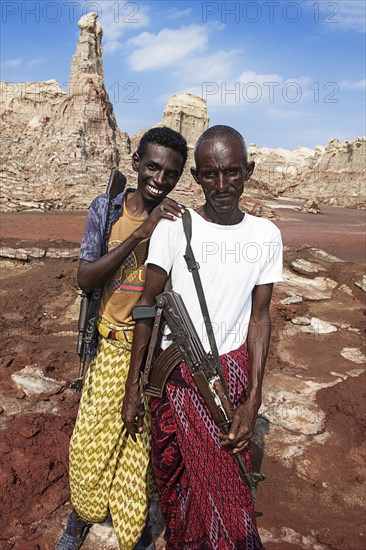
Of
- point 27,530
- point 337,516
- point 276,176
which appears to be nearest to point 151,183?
point 27,530

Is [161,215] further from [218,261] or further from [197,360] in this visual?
[197,360]

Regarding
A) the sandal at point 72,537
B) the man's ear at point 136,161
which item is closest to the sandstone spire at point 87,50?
the man's ear at point 136,161

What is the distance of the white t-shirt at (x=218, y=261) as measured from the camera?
5.00 ft

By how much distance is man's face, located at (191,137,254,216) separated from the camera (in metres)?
1.51

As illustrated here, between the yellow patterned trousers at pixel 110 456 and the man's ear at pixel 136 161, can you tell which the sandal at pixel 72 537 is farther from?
the man's ear at pixel 136 161

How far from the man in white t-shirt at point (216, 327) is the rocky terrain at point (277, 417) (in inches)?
32.0

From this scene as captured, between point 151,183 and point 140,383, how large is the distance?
0.83 m

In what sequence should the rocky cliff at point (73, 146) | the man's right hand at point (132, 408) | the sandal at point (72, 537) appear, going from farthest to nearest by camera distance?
the rocky cliff at point (73, 146) < the sandal at point (72, 537) < the man's right hand at point (132, 408)

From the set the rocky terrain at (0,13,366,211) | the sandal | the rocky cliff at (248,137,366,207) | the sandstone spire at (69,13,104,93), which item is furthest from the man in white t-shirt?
the rocky cliff at (248,137,366,207)

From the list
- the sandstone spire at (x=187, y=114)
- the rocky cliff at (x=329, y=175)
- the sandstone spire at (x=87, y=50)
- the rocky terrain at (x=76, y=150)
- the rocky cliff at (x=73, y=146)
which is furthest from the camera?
the sandstone spire at (x=187, y=114)

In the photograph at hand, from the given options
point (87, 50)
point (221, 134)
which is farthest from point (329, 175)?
point (221, 134)

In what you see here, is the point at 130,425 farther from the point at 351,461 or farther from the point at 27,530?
the point at 351,461

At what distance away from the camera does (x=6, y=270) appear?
733cm

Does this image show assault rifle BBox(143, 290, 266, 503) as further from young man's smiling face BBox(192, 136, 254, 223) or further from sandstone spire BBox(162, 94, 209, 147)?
sandstone spire BBox(162, 94, 209, 147)
